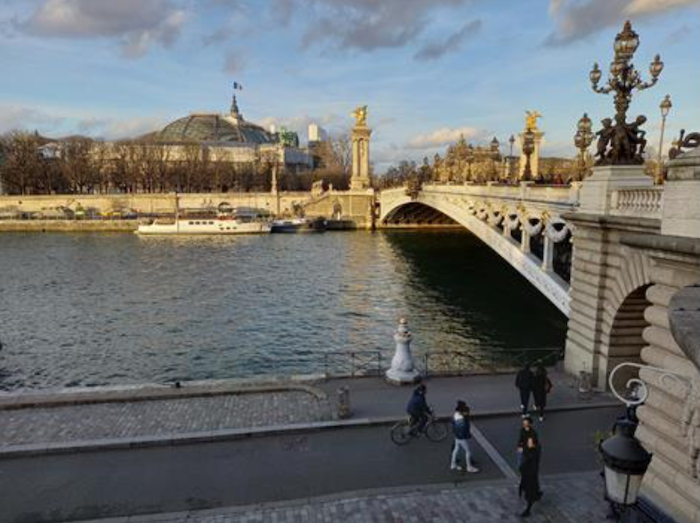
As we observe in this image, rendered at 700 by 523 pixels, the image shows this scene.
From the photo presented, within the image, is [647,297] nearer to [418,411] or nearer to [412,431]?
[418,411]

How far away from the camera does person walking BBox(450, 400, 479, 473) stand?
9.07m

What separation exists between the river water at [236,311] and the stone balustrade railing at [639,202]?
421 inches

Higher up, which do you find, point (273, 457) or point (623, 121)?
point (623, 121)

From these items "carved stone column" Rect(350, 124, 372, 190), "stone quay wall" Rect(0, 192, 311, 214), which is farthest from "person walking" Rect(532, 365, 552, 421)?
"carved stone column" Rect(350, 124, 372, 190)

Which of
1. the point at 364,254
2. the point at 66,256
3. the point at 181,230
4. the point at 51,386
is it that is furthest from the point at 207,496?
the point at 181,230

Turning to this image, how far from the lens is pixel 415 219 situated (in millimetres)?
76688

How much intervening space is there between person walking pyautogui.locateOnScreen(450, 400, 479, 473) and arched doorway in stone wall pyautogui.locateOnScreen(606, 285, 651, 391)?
Result: 5.89 m

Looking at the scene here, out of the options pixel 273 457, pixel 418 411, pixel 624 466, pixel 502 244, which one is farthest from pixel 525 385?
pixel 502 244

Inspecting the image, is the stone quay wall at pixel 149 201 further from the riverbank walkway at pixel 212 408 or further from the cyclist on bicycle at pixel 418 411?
the cyclist on bicycle at pixel 418 411

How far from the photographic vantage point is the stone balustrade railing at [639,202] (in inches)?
430

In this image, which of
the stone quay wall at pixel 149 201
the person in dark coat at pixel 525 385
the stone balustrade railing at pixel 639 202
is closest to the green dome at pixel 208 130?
the stone quay wall at pixel 149 201

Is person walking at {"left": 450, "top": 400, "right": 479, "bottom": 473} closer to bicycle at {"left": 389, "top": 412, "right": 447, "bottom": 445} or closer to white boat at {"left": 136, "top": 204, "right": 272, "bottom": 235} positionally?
bicycle at {"left": 389, "top": 412, "right": 447, "bottom": 445}

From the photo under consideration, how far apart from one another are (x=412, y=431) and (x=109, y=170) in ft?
331

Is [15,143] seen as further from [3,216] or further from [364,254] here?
[364,254]
